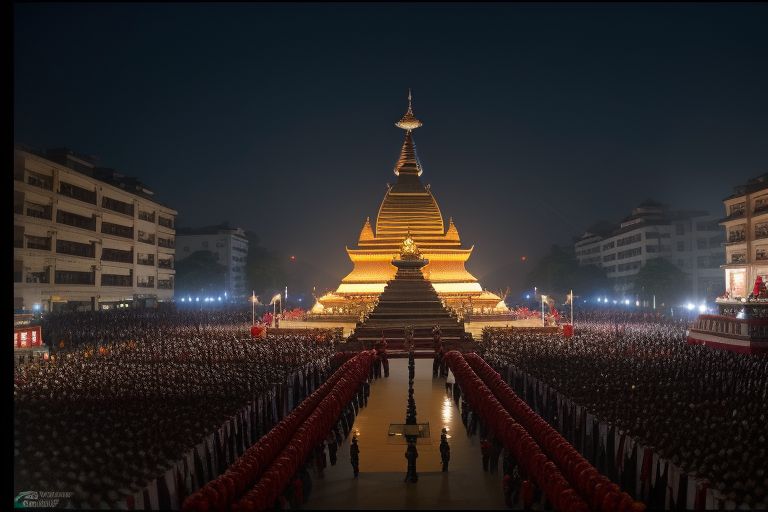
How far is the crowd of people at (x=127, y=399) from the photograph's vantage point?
11.6 metres

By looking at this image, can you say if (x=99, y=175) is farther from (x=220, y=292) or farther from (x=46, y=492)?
(x=46, y=492)

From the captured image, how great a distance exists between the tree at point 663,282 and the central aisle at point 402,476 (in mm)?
56181

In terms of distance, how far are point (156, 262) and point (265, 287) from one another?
21.4 m

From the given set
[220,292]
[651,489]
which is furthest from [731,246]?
[220,292]

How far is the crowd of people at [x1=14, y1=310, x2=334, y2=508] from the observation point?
11578 mm

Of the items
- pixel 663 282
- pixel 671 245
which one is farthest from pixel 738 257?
pixel 671 245

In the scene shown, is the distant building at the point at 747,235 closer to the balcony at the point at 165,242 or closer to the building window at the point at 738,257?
the building window at the point at 738,257

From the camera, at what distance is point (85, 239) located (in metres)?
53.7

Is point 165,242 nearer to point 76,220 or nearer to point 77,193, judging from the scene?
point 76,220

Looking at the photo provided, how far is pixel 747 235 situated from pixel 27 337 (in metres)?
53.2

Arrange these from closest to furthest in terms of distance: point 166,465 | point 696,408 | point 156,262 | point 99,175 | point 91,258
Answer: point 166,465, point 696,408, point 91,258, point 99,175, point 156,262

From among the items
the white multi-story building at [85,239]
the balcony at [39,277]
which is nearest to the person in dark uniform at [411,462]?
the white multi-story building at [85,239]

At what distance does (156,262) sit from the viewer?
70.4 metres

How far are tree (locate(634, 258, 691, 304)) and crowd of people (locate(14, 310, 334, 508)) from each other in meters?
47.8
